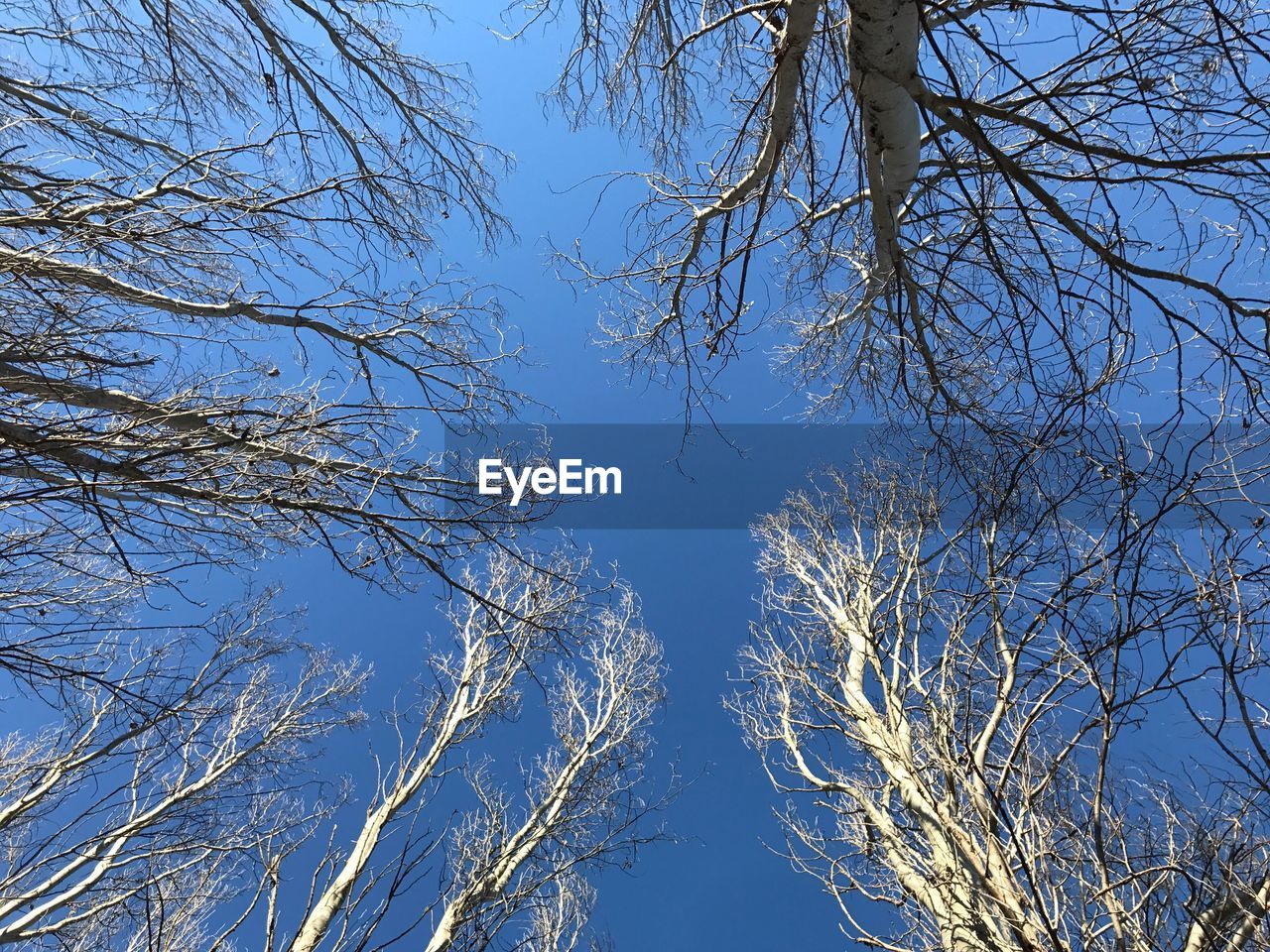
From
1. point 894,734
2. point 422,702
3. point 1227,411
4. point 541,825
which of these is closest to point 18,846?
point 422,702

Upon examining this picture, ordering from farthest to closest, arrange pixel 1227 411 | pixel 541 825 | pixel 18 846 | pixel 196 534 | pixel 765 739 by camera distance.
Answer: pixel 541 825 → pixel 18 846 → pixel 765 739 → pixel 196 534 → pixel 1227 411

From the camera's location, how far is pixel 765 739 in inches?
199

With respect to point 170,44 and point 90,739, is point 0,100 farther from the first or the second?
point 90,739

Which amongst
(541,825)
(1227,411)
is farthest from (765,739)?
(1227,411)

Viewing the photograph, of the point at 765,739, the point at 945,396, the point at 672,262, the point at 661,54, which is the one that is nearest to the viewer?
the point at 945,396

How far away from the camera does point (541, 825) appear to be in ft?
21.2

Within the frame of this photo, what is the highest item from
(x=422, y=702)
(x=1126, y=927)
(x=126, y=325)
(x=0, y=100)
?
(x=0, y=100)

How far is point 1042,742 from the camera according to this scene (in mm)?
3883

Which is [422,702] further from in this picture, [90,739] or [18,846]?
[18,846]

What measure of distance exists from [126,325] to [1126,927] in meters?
4.36

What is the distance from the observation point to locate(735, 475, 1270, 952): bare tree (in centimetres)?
A: 192

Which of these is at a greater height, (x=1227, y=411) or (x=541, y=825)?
(x=1227, y=411)

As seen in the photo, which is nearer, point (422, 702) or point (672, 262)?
point (672, 262)

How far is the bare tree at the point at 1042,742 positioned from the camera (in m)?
1.92
